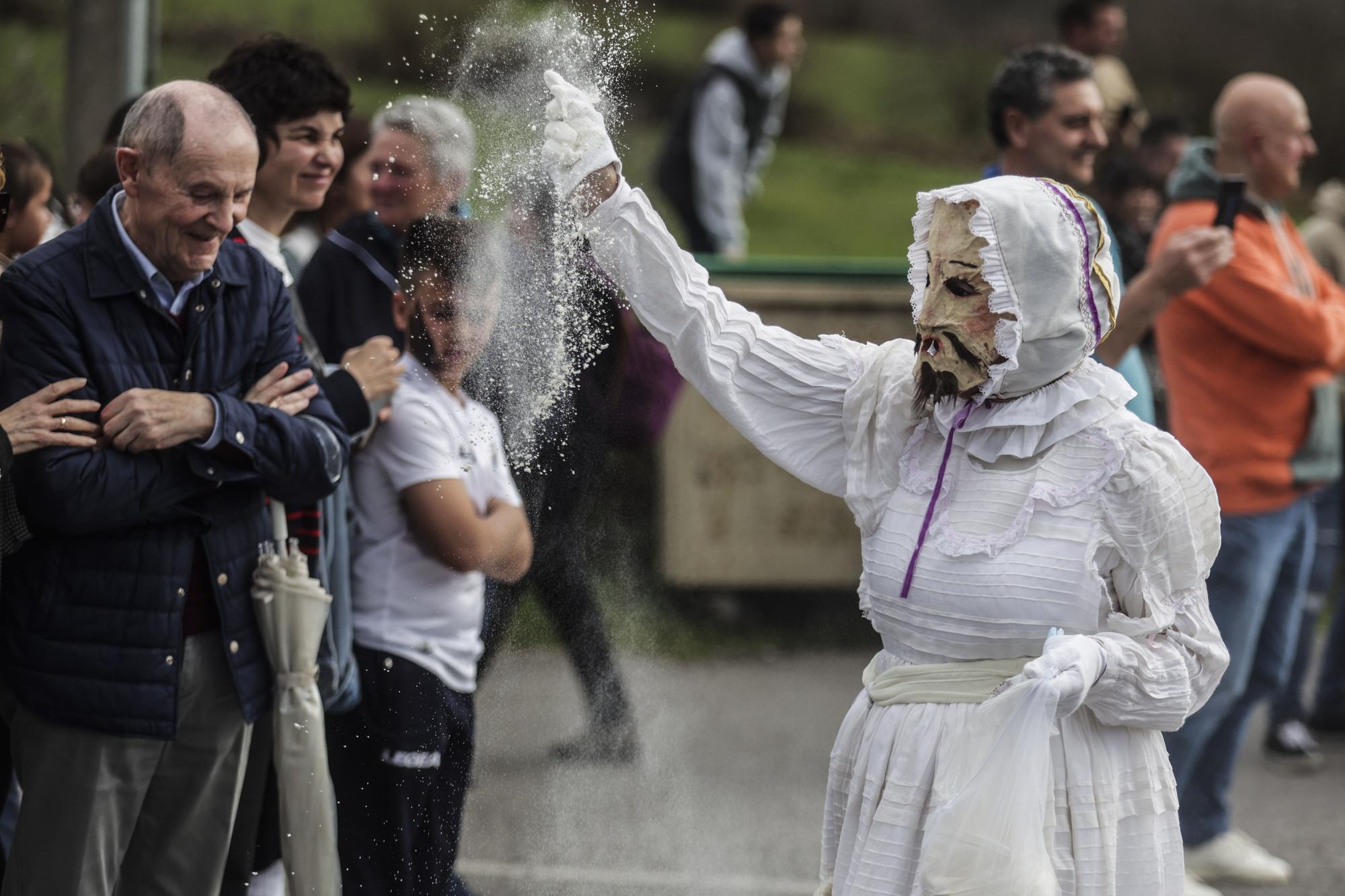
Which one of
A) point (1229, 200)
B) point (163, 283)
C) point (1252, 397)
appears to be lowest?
point (1252, 397)

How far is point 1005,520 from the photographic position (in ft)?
8.96

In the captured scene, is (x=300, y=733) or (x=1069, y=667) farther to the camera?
(x=300, y=733)

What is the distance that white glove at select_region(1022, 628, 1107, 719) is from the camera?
8.21ft

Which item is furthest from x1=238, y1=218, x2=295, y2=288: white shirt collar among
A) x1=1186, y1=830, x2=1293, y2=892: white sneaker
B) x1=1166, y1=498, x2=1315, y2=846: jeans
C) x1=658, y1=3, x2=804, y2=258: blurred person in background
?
x1=658, y1=3, x2=804, y2=258: blurred person in background

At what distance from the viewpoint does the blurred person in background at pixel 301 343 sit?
3404 millimetres

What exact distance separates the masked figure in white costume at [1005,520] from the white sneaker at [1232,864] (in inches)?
92.1

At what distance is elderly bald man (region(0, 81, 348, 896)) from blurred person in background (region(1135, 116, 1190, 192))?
4.23 metres

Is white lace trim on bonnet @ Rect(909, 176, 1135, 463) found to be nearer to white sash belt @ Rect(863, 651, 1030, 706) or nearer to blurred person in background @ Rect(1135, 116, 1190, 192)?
white sash belt @ Rect(863, 651, 1030, 706)

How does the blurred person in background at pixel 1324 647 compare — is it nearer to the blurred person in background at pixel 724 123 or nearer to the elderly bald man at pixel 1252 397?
the elderly bald man at pixel 1252 397

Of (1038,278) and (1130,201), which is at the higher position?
(1130,201)

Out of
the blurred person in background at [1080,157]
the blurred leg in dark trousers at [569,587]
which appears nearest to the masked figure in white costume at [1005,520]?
the blurred leg in dark trousers at [569,587]

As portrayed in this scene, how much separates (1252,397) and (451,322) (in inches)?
108

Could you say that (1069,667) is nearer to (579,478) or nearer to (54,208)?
(579,478)

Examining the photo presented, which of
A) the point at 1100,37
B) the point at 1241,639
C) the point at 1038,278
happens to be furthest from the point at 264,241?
the point at 1100,37
